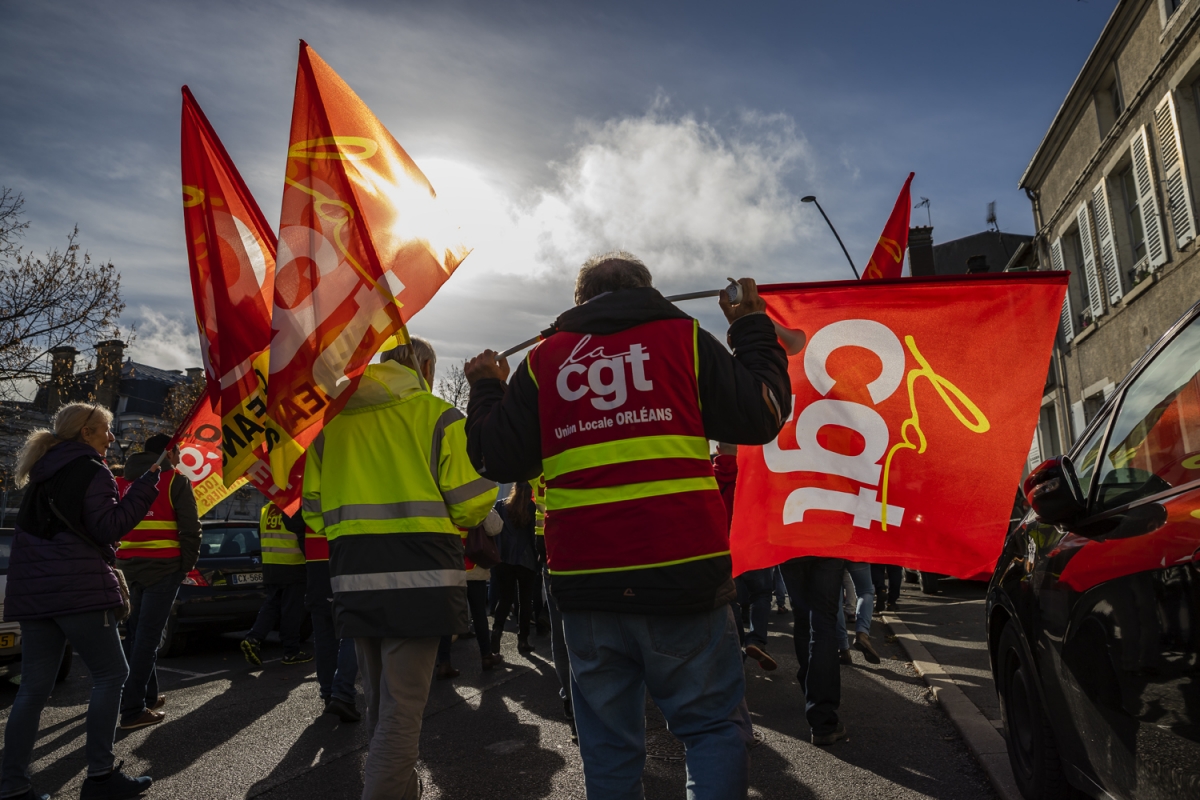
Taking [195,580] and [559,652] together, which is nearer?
[559,652]

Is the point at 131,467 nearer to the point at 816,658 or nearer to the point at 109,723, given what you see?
the point at 109,723

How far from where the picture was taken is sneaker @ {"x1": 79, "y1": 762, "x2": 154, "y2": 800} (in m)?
4.09

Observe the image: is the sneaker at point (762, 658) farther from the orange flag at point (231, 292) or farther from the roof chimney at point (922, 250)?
the roof chimney at point (922, 250)

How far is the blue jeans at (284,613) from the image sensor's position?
325 inches

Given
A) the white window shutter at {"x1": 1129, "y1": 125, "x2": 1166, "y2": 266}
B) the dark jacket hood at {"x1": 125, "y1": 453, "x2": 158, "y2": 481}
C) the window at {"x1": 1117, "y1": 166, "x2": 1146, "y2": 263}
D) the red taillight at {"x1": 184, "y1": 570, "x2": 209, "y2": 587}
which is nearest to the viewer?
the dark jacket hood at {"x1": 125, "y1": 453, "x2": 158, "y2": 481}

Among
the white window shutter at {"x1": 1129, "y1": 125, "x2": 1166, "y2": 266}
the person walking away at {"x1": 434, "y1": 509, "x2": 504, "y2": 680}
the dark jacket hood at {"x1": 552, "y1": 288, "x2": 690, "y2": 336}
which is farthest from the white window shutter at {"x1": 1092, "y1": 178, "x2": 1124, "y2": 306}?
the dark jacket hood at {"x1": 552, "y1": 288, "x2": 690, "y2": 336}

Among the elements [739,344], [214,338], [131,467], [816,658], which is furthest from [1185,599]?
[131,467]

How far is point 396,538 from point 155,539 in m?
3.57

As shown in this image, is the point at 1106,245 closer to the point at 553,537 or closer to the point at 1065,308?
the point at 1065,308

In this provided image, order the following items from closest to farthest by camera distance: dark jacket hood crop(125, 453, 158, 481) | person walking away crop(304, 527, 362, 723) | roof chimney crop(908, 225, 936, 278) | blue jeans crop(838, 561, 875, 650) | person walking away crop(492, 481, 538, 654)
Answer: dark jacket hood crop(125, 453, 158, 481) < person walking away crop(304, 527, 362, 723) < blue jeans crop(838, 561, 875, 650) < person walking away crop(492, 481, 538, 654) < roof chimney crop(908, 225, 936, 278)

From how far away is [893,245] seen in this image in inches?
213

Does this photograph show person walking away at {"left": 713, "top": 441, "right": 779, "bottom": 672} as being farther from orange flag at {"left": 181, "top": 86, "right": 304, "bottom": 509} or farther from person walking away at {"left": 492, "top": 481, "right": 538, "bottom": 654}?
orange flag at {"left": 181, "top": 86, "right": 304, "bottom": 509}

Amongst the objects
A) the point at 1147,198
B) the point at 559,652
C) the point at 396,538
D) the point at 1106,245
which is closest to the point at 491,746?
the point at 559,652

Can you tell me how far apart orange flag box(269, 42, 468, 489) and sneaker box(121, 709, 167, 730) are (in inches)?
129
